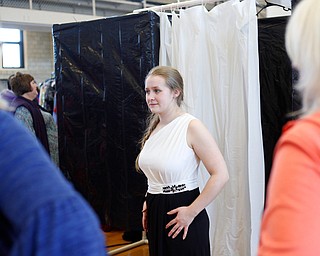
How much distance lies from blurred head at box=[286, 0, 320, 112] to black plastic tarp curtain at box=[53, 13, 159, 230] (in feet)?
8.52

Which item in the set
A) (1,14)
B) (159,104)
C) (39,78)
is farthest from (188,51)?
(39,78)

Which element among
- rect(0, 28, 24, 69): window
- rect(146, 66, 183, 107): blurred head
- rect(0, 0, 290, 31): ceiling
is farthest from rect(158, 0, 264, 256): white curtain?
rect(0, 28, 24, 69): window

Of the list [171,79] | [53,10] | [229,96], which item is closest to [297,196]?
[171,79]

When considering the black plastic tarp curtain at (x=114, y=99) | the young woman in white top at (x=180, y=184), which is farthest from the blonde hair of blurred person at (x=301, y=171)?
the black plastic tarp curtain at (x=114, y=99)

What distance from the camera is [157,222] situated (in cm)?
225

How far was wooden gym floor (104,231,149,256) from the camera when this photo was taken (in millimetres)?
3925

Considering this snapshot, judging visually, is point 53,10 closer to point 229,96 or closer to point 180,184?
Answer: point 229,96

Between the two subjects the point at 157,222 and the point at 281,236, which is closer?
the point at 281,236

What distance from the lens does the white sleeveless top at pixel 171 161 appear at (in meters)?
2.17

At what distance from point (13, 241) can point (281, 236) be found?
382 mm

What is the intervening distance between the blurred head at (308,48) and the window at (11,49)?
32.2ft

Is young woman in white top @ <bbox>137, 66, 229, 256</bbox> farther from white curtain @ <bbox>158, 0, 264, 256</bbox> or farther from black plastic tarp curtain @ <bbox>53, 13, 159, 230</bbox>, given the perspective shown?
black plastic tarp curtain @ <bbox>53, 13, 159, 230</bbox>

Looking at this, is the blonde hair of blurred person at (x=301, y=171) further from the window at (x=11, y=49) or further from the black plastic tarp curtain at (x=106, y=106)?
the window at (x=11, y=49)

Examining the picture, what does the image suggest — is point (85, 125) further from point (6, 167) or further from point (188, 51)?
point (6, 167)
